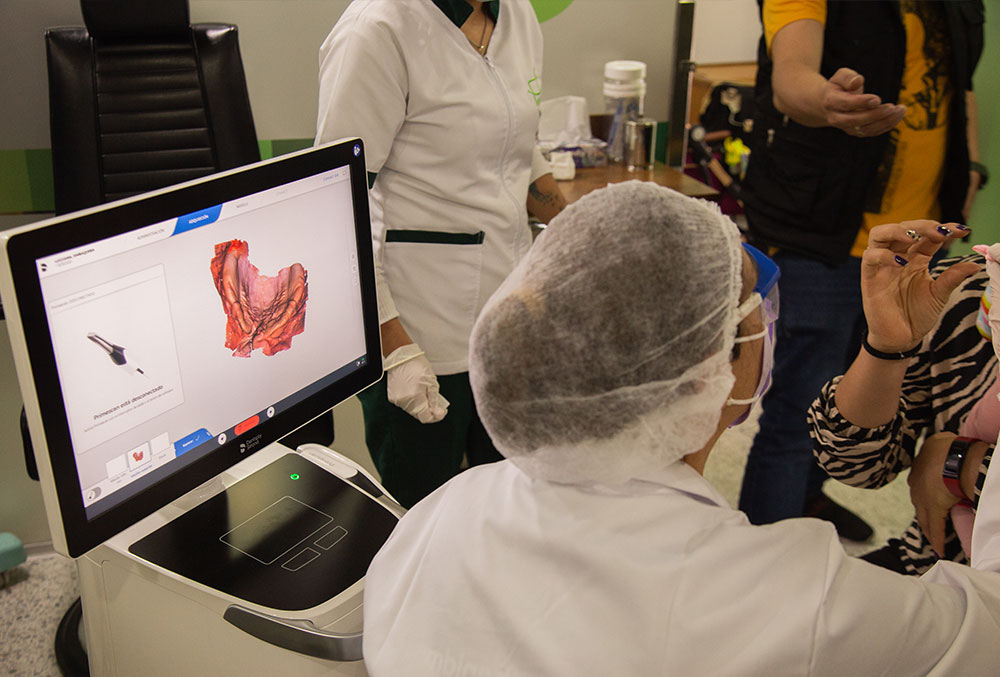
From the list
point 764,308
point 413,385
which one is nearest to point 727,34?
point 413,385

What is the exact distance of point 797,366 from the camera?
7.00 ft

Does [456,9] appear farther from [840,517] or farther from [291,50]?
[840,517]

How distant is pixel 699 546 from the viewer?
2.77 ft

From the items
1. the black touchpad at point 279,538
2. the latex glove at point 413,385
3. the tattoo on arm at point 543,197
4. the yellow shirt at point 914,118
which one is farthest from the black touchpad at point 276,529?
the yellow shirt at point 914,118

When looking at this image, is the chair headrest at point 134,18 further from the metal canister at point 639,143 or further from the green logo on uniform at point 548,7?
the metal canister at point 639,143

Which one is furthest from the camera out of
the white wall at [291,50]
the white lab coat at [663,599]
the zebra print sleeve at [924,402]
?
the white wall at [291,50]

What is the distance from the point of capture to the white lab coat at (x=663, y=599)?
2.62 feet

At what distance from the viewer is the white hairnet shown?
2.70 feet

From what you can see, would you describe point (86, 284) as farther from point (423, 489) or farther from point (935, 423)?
point (935, 423)

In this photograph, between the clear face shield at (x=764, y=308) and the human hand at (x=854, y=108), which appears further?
the human hand at (x=854, y=108)

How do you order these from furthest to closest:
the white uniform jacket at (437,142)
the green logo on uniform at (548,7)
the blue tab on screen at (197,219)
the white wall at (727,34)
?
the white wall at (727,34) < the green logo on uniform at (548,7) < the white uniform jacket at (437,142) < the blue tab on screen at (197,219)

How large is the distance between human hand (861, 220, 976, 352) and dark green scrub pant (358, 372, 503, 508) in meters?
0.79

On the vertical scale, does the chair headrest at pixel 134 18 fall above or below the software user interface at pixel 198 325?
above

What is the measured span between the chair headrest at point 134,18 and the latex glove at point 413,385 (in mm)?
960
